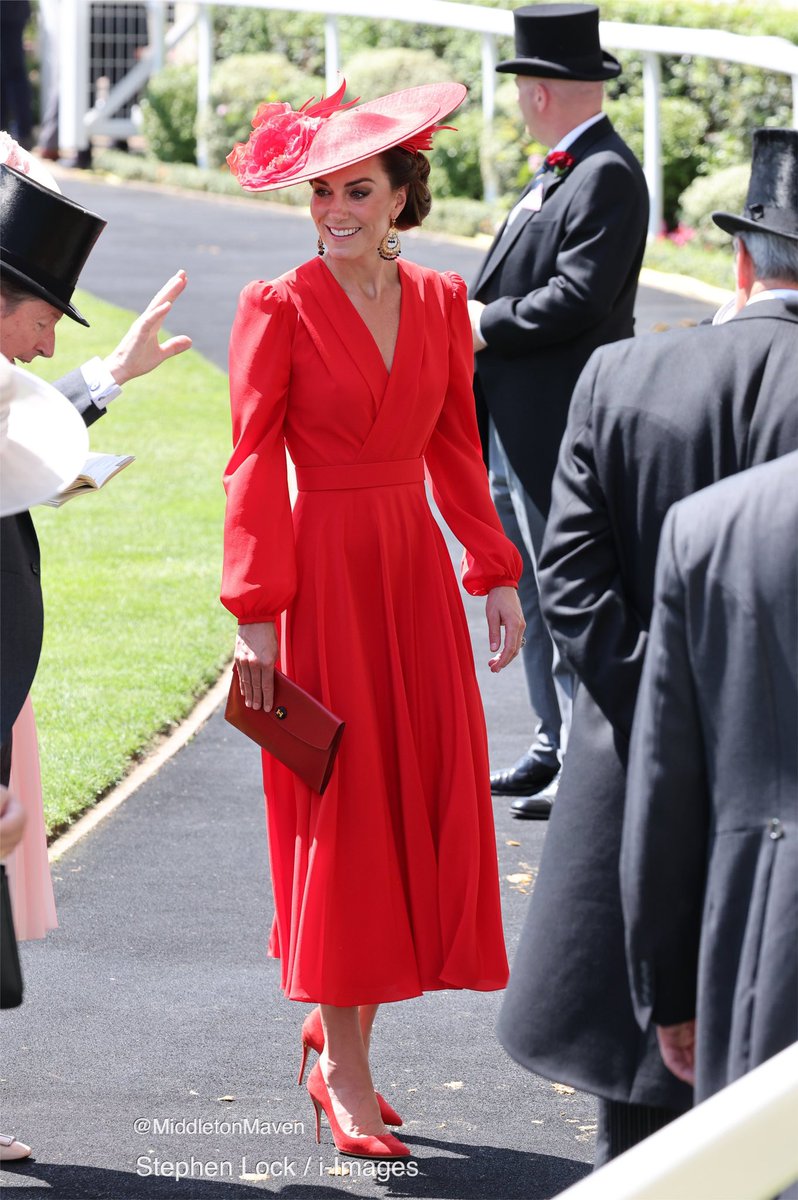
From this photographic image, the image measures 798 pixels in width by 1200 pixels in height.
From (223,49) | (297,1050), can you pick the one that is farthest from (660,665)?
(223,49)

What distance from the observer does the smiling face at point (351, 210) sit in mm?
4117

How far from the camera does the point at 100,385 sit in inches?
154

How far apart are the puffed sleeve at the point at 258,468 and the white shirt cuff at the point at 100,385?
28 centimetres

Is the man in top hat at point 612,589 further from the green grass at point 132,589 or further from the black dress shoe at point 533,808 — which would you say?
the green grass at point 132,589

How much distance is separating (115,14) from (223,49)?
1647 mm

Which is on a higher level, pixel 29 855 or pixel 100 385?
pixel 100 385

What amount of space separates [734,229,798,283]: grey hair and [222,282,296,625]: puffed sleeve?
1.23 metres

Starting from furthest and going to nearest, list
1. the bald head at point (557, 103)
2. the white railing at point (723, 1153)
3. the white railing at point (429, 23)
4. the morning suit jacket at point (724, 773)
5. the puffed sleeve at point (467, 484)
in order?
the white railing at point (429, 23), the bald head at point (557, 103), the puffed sleeve at point (467, 484), the morning suit jacket at point (724, 773), the white railing at point (723, 1153)

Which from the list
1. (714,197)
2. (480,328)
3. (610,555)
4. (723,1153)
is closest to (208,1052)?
(610,555)

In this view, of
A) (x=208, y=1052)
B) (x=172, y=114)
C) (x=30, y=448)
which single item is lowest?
(x=172, y=114)

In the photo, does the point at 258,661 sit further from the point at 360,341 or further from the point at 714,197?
the point at 714,197

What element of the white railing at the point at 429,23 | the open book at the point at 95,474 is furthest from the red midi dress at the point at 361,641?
the white railing at the point at 429,23

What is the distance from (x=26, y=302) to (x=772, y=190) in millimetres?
1467

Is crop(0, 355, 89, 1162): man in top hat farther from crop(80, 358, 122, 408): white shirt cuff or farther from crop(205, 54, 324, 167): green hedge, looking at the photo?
crop(205, 54, 324, 167): green hedge
